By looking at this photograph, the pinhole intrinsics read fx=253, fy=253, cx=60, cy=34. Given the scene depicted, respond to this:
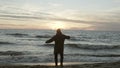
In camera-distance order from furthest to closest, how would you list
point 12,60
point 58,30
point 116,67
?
point 12,60 < point 116,67 < point 58,30

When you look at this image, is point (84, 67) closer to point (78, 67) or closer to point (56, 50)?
point (78, 67)

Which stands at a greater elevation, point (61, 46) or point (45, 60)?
point (61, 46)

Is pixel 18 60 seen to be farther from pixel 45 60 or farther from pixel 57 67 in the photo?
pixel 57 67

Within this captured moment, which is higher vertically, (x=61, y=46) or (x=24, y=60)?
(x=61, y=46)

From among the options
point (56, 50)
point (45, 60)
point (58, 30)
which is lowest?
point (45, 60)

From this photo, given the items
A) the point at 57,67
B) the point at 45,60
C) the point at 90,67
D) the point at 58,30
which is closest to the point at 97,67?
the point at 90,67

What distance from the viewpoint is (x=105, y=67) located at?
12.1 metres

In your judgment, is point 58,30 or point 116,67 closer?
point 58,30

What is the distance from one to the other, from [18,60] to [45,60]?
6.25ft

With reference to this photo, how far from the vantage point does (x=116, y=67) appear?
39.6 ft

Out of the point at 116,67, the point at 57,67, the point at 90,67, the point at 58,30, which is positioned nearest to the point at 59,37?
the point at 58,30

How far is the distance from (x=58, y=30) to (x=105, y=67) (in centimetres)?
298

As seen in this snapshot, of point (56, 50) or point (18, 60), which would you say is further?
point (18, 60)

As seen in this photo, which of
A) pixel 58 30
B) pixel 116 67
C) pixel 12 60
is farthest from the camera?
pixel 12 60
